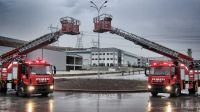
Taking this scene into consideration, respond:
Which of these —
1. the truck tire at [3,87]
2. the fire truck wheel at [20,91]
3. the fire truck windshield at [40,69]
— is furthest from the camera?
the truck tire at [3,87]

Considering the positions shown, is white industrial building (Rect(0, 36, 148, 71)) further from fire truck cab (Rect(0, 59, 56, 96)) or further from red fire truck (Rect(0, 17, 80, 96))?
fire truck cab (Rect(0, 59, 56, 96))

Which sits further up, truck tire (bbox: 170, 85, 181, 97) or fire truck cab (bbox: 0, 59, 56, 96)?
fire truck cab (bbox: 0, 59, 56, 96)

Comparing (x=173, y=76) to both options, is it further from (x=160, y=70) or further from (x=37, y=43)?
(x=37, y=43)

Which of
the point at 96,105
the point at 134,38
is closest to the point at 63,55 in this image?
the point at 134,38

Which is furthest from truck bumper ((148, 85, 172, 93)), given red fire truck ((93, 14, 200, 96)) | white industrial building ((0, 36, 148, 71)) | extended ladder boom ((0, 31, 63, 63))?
white industrial building ((0, 36, 148, 71))

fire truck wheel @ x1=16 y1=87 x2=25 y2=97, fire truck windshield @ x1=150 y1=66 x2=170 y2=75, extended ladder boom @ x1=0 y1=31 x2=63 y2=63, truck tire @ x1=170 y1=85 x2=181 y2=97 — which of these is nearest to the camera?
fire truck wheel @ x1=16 y1=87 x2=25 y2=97

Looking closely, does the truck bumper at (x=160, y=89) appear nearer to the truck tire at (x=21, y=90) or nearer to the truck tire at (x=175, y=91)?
the truck tire at (x=175, y=91)

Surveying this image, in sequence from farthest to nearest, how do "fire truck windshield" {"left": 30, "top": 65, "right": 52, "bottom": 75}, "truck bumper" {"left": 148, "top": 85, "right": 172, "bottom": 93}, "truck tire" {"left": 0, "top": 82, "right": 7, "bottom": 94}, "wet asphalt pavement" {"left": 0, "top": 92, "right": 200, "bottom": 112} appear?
"truck tire" {"left": 0, "top": 82, "right": 7, "bottom": 94}
"truck bumper" {"left": 148, "top": 85, "right": 172, "bottom": 93}
"fire truck windshield" {"left": 30, "top": 65, "right": 52, "bottom": 75}
"wet asphalt pavement" {"left": 0, "top": 92, "right": 200, "bottom": 112}

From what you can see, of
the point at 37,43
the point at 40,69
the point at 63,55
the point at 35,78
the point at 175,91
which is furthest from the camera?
the point at 63,55

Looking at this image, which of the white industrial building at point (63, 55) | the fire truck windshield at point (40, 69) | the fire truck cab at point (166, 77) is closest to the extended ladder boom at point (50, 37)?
the fire truck windshield at point (40, 69)

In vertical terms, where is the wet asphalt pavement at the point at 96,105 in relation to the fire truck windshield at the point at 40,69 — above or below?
below

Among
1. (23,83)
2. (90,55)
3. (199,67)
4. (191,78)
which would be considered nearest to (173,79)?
(191,78)

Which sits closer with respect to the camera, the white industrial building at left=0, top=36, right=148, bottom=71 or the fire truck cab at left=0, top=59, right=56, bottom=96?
the fire truck cab at left=0, top=59, right=56, bottom=96

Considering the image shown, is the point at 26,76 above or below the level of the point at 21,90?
above
